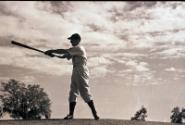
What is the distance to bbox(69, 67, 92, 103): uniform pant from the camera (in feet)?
40.0

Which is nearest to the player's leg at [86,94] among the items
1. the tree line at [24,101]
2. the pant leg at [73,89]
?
the pant leg at [73,89]

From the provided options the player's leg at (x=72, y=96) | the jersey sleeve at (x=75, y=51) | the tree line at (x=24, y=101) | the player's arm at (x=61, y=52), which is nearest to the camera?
the player's leg at (x=72, y=96)

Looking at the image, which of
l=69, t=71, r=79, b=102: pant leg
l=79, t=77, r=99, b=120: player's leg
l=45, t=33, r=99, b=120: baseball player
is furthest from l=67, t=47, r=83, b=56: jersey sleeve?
l=79, t=77, r=99, b=120: player's leg

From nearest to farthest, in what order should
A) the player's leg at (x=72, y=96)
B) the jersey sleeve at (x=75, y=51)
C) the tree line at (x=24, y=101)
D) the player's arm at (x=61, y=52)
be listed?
the player's leg at (x=72, y=96) < the jersey sleeve at (x=75, y=51) < the player's arm at (x=61, y=52) < the tree line at (x=24, y=101)

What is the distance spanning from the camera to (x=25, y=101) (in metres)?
56.4

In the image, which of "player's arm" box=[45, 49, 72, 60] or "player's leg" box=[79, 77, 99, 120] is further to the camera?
"player's arm" box=[45, 49, 72, 60]

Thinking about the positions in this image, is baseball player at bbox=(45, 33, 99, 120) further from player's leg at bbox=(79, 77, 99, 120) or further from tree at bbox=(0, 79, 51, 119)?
tree at bbox=(0, 79, 51, 119)

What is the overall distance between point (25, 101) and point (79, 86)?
4520 centimetres

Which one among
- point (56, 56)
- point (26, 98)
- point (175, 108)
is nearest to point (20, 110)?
point (26, 98)

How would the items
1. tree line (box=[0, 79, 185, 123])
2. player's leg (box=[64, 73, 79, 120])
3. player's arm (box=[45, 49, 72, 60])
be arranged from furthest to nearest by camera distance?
1. tree line (box=[0, 79, 185, 123])
2. player's arm (box=[45, 49, 72, 60])
3. player's leg (box=[64, 73, 79, 120])

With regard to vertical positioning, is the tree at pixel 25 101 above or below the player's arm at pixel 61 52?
below

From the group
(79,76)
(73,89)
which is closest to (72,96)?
(73,89)

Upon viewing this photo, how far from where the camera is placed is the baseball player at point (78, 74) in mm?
12164

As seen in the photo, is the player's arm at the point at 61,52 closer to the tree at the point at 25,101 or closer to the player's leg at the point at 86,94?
the player's leg at the point at 86,94
